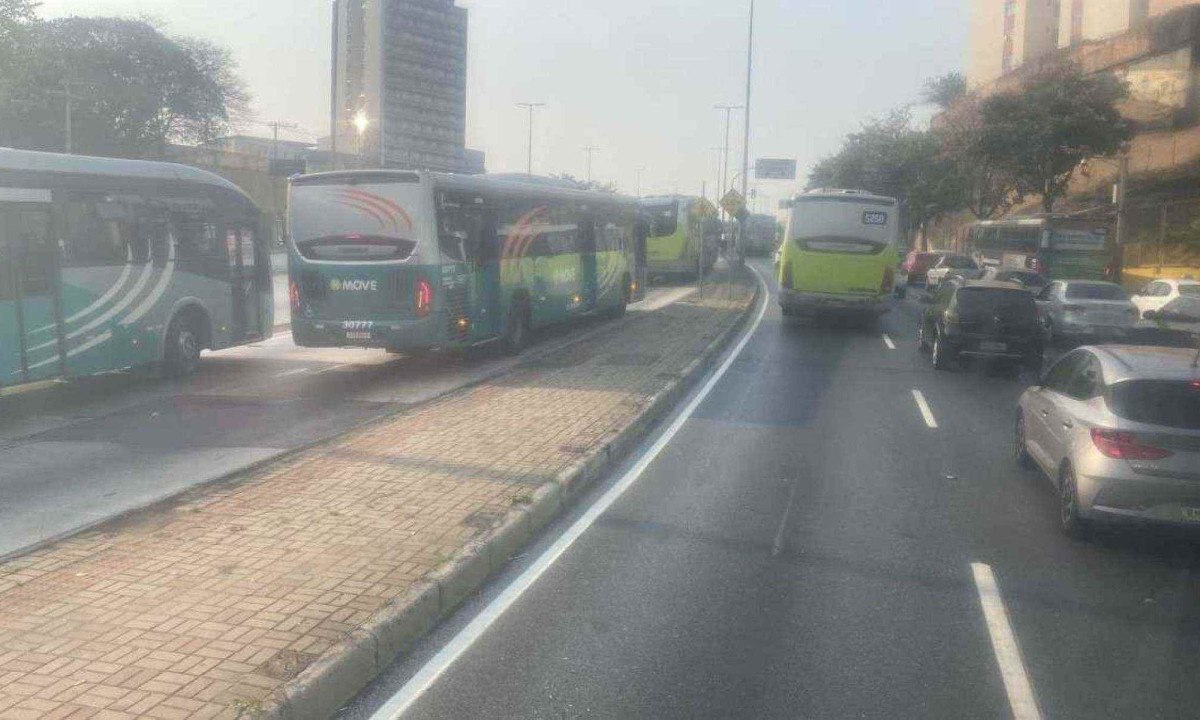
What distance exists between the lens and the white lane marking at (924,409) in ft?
43.7

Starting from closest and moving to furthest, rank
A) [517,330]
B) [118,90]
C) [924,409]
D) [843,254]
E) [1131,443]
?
[1131,443] → [924,409] → [517,330] → [843,254] → [118,90]

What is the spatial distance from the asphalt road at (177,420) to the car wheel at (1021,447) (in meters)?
7.03

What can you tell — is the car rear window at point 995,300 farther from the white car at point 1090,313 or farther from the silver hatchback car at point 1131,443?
the silver hatchback car at point 1131,443

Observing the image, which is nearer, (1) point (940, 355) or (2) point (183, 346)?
(2) point (183, 346)

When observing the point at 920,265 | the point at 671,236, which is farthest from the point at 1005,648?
the point at 920,265

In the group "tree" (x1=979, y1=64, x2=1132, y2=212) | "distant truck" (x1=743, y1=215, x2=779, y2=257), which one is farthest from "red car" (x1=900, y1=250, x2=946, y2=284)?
"distant truck" (x1=743, y1=215, x2=779, y2=257)

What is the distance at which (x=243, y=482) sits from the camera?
8.84 m

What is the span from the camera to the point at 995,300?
18203 millimetres

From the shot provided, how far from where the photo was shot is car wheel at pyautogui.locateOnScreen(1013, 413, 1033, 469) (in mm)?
10578

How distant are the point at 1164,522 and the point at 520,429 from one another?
6051mm

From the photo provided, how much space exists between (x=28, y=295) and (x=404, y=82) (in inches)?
3605

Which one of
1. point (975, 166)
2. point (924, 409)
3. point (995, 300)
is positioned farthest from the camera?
point (975, 166)

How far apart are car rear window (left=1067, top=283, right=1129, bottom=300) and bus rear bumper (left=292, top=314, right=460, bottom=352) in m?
15.0

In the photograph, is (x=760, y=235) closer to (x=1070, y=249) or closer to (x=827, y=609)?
(x=1070, y=249)
